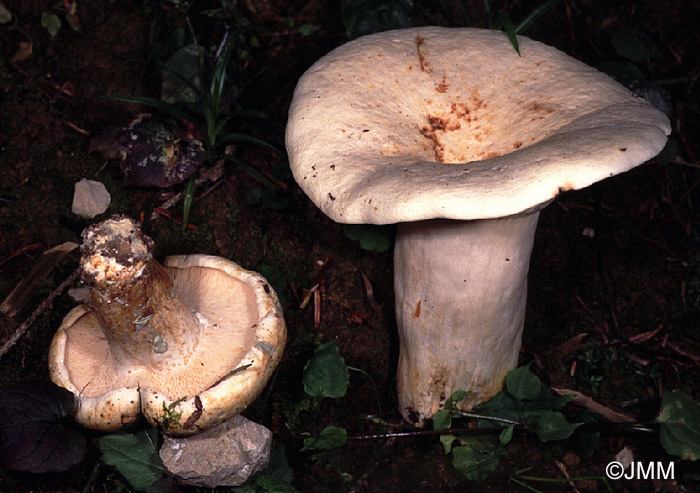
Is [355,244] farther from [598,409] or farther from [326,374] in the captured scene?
→ [598,409]

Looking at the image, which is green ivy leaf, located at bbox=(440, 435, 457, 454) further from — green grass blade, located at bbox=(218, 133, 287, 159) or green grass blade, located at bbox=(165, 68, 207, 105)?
green grass blade, located at bbox=(165, 68, 207, 105)

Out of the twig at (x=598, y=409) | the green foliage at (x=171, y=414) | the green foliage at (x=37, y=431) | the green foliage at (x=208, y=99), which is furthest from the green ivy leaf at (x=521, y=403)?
the green foliage at (x=37, y=431)

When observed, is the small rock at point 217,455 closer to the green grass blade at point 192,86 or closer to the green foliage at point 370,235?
the green foliage at point 370,235

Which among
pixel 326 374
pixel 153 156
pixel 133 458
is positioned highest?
pixel 153 156

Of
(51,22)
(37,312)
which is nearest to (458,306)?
(37,312)

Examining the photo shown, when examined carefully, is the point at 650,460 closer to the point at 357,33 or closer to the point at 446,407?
the point at 446,407

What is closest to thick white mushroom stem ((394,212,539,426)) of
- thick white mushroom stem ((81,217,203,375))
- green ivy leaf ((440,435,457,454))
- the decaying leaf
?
green ivy leaf ((440,435,457,454))
